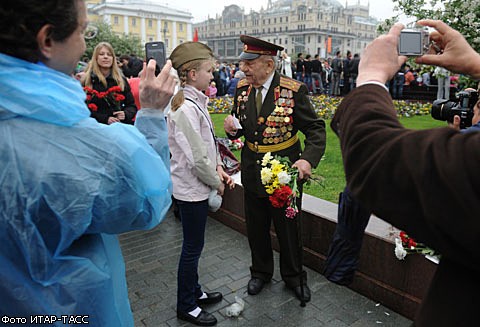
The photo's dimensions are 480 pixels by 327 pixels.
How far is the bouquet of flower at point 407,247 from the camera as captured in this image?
122 inches

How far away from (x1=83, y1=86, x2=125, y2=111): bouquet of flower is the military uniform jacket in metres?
2.45

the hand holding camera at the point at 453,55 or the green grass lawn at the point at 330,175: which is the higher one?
the hand holding camera at the point at 453,55

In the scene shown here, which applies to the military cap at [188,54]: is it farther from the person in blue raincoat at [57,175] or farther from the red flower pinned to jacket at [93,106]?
the red flower pinned to jacket at [93,106]

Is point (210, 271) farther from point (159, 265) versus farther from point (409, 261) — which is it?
point (409, 261)

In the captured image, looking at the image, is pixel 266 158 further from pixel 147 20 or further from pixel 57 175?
pixel 147 20

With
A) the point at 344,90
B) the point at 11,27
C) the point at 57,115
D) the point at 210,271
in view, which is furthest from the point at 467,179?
the point at 344,90

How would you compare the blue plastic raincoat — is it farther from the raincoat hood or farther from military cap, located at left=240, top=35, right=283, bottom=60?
military cap, located at left=240, top=35, right=283, bottom=60

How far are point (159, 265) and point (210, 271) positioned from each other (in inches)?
22.5

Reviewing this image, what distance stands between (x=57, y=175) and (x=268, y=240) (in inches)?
111

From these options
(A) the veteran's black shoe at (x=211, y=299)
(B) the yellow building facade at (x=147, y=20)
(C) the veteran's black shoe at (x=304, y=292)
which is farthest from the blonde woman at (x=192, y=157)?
(B) the yellow building facade at (x=147, y=20)

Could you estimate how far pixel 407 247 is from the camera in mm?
3172

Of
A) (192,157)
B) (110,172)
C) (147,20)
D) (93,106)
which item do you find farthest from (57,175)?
(147,20)

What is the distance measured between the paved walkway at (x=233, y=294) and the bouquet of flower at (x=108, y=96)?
1.82 meters

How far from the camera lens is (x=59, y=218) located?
51.2 inches
